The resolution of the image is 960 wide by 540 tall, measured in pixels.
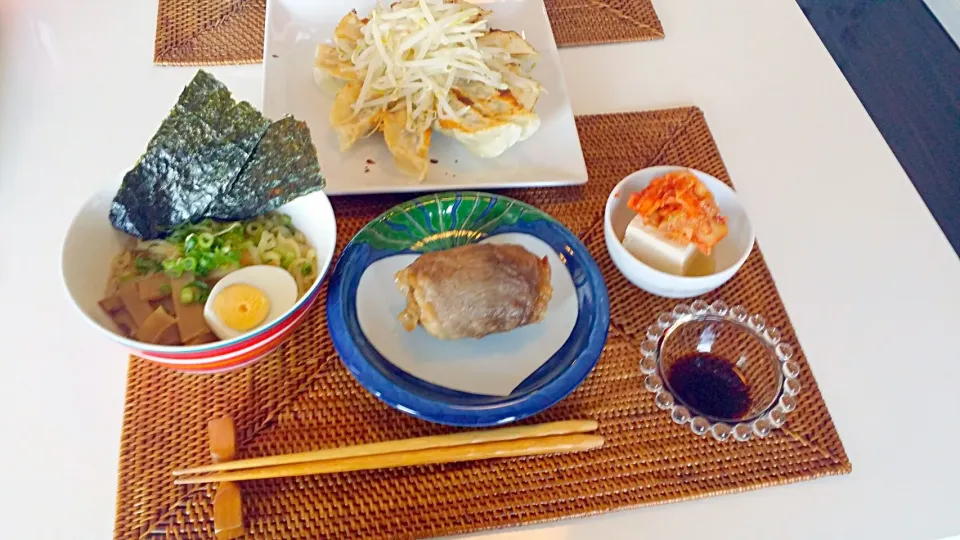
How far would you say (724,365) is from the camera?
1183 mm

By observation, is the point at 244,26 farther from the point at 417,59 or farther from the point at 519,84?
the point at 519,84

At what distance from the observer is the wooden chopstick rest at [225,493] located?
0.97 m

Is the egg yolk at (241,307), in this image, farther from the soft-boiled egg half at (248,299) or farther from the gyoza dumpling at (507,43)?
the gyoza dumpling at (507,43)

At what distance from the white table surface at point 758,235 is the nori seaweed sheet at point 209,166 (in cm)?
7

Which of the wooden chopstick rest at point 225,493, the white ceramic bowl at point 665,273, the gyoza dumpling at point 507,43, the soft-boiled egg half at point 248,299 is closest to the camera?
the wooden chopstick rest at point 225,493

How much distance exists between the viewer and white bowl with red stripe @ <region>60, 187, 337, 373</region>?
98cm

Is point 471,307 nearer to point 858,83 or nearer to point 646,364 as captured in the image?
point 646,364

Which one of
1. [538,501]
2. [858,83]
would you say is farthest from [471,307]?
[858,83]

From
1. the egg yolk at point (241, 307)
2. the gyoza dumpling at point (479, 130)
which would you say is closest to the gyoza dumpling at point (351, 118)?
the gyoza dumpling at point (479, 130)

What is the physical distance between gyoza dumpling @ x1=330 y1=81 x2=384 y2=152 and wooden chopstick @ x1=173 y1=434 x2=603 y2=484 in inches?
25.2

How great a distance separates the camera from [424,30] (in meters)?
1.43

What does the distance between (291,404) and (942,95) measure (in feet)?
11.3

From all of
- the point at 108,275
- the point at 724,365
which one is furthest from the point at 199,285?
the point at 724,365

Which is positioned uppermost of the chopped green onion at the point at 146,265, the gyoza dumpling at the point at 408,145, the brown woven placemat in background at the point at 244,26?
the brown woven placemat in background at the point at 244,26
